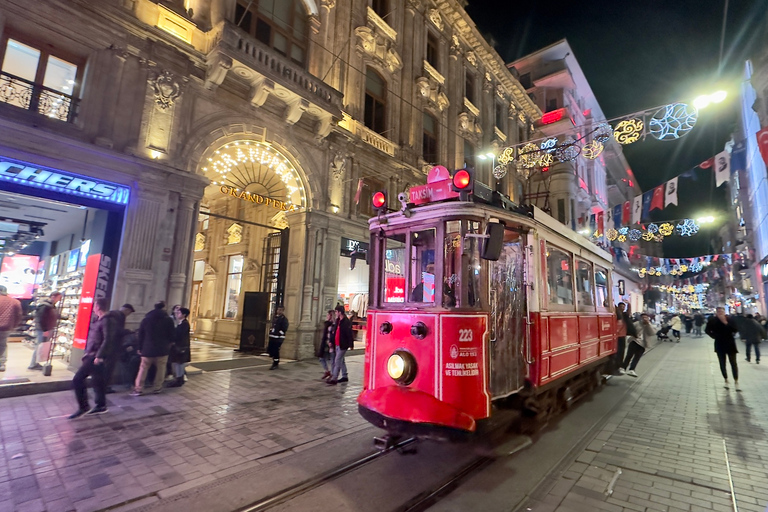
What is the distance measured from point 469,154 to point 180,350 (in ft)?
59.6

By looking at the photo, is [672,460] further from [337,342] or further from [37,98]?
[37,98]

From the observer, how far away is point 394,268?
5164mm

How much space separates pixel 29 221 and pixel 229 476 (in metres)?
11.1

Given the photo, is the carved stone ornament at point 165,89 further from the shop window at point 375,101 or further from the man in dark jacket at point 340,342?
the shop window at point 375,101

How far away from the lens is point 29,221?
10.5m

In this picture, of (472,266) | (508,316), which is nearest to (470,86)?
(508,316)

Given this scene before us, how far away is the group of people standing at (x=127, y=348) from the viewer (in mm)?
5949

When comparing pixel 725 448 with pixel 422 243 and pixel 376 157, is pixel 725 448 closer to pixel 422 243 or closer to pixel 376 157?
pixel 422 243

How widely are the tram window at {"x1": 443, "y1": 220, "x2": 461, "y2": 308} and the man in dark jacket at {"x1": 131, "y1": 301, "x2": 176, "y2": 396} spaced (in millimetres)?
6068

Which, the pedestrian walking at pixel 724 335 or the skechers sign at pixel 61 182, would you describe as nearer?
the skechers sign at pixel 61 182

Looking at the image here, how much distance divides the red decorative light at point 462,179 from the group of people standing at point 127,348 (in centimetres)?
593

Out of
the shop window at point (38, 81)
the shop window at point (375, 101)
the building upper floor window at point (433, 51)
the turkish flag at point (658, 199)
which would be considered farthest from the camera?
the building upper floor window at point (433, 51)

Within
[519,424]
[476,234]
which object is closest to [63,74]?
[476,234]

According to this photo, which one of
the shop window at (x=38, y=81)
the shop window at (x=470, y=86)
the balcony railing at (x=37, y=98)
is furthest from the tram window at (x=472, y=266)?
the shop window at (x=470, y=86)
